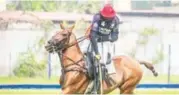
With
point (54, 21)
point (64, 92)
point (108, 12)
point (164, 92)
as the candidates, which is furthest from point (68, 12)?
point (164, 92)

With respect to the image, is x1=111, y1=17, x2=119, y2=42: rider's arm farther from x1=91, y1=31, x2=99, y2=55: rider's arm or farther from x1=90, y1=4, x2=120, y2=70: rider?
x1=91, y1=31, x2=99, y2=55: rider's arm

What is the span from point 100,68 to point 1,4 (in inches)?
33.9

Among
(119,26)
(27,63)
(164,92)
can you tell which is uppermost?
(119,26)

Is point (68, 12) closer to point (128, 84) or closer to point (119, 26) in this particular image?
point (119, 26)

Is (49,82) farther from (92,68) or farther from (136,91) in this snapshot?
(136,91)

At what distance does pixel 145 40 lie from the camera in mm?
3957

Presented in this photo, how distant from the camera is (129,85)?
3.83 m

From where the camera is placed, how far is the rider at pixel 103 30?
3.66 m

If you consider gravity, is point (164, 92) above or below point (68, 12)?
below

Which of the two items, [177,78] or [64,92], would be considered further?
[177,78]

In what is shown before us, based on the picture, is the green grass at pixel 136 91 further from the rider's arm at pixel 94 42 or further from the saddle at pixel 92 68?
the rider's arm at pixel 94 42

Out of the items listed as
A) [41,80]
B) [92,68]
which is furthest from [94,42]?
[41,80]

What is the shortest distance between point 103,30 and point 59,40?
0.31 m

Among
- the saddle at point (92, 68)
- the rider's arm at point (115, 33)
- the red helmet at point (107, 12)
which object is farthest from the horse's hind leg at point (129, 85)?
the red helmet at point (107, 12)
